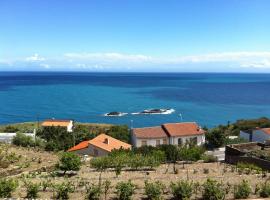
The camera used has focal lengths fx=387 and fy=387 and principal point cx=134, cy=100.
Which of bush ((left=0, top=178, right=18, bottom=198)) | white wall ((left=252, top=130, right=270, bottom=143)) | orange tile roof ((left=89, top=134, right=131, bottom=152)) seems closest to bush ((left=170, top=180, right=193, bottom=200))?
bush ((left=0, top=178, right=18, bottom=198))

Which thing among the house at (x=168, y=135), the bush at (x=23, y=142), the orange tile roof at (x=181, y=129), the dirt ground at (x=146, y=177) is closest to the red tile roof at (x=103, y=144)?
the bush at (x=23, y=142)

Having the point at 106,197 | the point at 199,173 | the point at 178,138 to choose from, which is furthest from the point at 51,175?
the point at 178,138

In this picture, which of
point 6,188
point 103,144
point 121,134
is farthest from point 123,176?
point 121,134

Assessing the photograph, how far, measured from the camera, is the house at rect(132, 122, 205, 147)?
4784 cm

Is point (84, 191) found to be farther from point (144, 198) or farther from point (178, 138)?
point (178, 138)

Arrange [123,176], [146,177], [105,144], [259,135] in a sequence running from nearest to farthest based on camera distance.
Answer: [146,177] → [123,176] → [105,144] → [259,135]

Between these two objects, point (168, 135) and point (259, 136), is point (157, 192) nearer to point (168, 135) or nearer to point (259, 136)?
point (168, 135)

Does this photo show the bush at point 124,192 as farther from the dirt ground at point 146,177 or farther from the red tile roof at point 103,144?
the red tile roof at point 103,144

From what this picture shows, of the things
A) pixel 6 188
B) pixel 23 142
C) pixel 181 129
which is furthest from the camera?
pixel 181 129

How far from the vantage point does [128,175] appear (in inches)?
836

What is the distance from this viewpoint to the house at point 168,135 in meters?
47.8

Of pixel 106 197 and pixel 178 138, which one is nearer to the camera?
pixel 106 197

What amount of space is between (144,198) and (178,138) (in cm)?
3389

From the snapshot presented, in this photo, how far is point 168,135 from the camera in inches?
1930
